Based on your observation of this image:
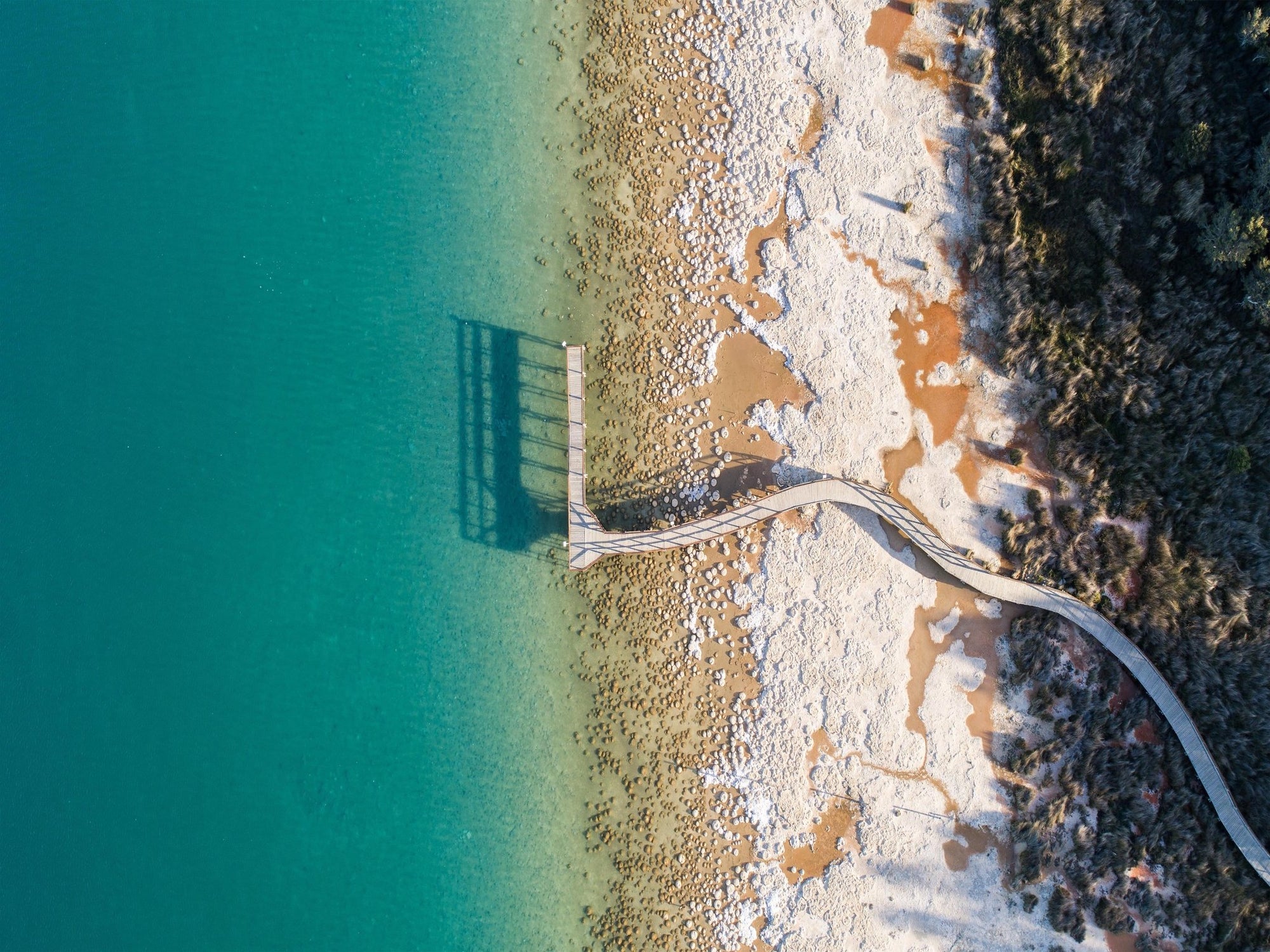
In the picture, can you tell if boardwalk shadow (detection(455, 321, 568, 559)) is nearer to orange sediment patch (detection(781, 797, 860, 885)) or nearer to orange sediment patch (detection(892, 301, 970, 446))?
orange sediment patch (detection(892, 301, 970, 446))

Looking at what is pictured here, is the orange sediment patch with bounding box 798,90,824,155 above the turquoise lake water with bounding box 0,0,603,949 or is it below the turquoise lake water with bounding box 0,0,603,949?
above

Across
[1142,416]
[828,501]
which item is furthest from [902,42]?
[828,501]

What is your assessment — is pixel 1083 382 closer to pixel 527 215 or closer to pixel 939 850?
pixel 939 850

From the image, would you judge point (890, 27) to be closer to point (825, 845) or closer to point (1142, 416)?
point (1142, 416)

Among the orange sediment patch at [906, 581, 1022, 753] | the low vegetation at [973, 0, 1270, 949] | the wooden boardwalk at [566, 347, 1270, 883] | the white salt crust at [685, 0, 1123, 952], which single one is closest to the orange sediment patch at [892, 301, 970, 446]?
the white salt crust at [685, 0, 1123, 952]

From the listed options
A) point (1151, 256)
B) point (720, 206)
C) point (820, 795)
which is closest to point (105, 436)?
point (720, 206)

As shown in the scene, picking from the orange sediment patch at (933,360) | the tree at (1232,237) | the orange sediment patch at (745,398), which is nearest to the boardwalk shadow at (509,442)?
the orange sediment patch at (745,398)
